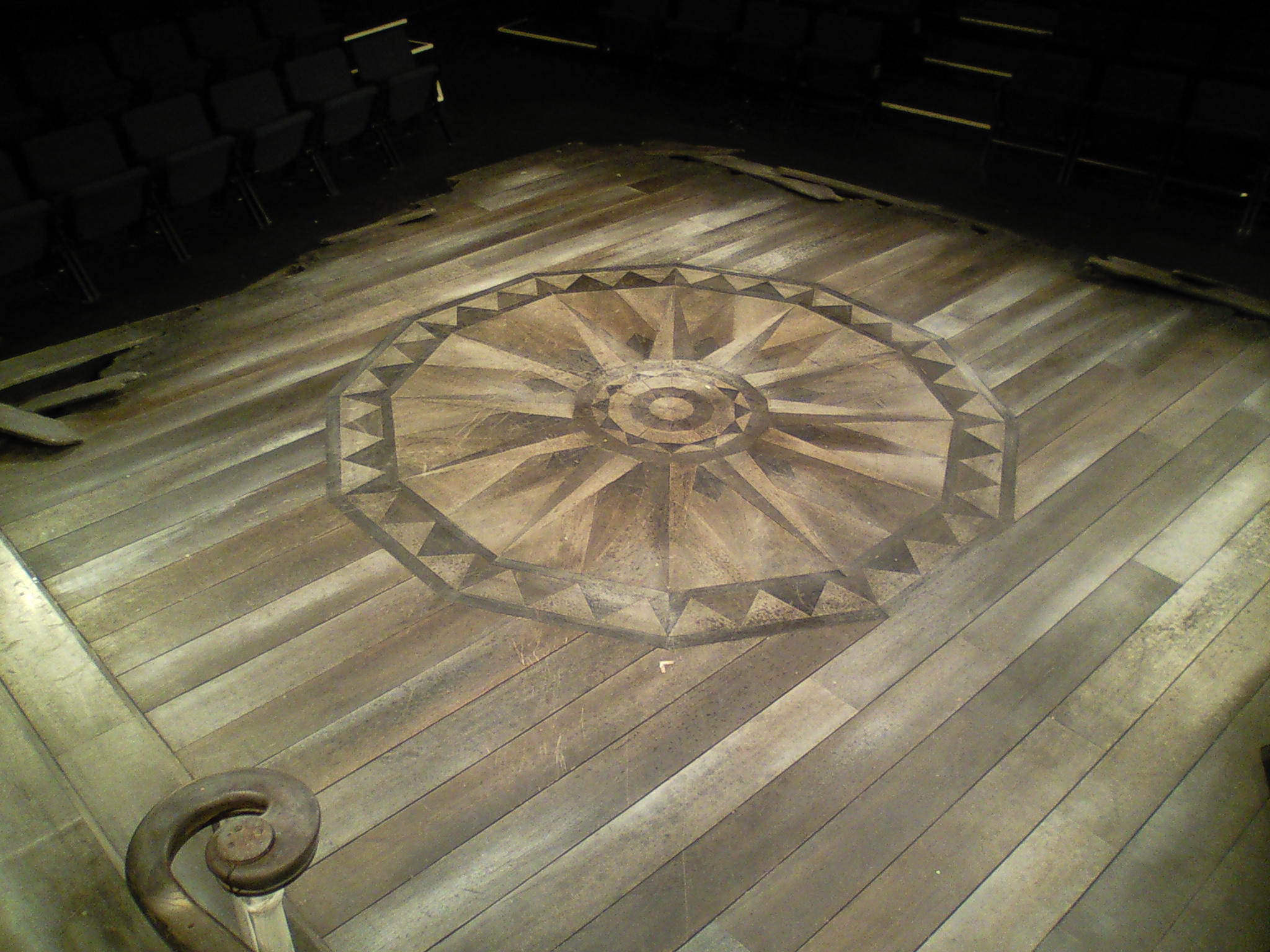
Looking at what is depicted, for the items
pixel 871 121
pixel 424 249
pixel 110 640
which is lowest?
pixel 110 640

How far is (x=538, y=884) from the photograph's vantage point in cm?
221

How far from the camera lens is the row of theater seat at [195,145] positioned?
4.57m

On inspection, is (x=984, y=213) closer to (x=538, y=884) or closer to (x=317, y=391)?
(x=317, y=391)

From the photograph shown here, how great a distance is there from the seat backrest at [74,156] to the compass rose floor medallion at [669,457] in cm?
207

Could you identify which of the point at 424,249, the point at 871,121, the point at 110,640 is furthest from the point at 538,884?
the point at 871,121

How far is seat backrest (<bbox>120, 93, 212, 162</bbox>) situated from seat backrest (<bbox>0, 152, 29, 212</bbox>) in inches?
26.6

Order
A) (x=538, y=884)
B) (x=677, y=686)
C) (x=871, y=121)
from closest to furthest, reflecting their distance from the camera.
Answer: (x=538, y=884) < (x=677, y=686) < (x=871, y=121)

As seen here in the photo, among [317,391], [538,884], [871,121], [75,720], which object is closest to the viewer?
[538,884]

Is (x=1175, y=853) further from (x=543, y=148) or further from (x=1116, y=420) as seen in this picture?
(x=543, y=148)

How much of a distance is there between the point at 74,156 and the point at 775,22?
5.12 metres

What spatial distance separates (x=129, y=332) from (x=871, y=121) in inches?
222

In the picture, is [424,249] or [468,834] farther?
[424,249]

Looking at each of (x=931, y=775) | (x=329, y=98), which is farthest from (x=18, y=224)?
(x=931, y=775)

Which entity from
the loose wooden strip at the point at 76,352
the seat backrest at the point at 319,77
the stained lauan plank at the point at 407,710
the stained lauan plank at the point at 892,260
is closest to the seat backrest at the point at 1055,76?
the stained lauan plank at the point at 892,260
